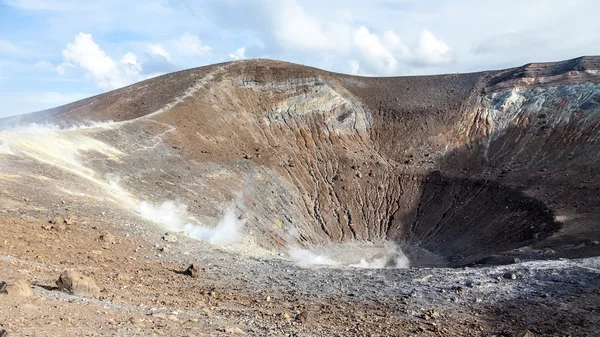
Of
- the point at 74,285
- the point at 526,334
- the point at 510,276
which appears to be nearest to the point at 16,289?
the point at 74,285

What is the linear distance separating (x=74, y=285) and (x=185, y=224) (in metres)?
12.7

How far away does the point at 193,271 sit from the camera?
549 inches

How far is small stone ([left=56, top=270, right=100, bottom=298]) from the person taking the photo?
972 centimetres

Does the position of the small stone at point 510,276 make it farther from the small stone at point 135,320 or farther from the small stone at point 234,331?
the small stone at point 135,320

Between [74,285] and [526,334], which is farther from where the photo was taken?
[526,334]

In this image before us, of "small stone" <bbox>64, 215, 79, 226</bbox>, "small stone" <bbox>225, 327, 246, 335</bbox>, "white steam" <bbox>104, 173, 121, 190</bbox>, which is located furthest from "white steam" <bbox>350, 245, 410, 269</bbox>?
"small stone" <bbox>225, 327, 246, 335</bbox>

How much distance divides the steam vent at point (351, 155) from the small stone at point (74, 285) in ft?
27.9

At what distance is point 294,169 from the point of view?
3716 cm

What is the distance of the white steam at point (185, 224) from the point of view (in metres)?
21.4

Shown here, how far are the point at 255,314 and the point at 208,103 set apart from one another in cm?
3202

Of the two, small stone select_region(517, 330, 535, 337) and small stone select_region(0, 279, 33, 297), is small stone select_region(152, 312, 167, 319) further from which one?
small stone select_region(517, 330, 535, 337)

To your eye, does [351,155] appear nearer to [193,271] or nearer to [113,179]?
[113,179]

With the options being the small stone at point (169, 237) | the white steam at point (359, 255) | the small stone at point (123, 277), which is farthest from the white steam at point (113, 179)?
the small stone at point (123, 277)

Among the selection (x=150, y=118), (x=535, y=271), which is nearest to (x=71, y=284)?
(x=535, y=271)
